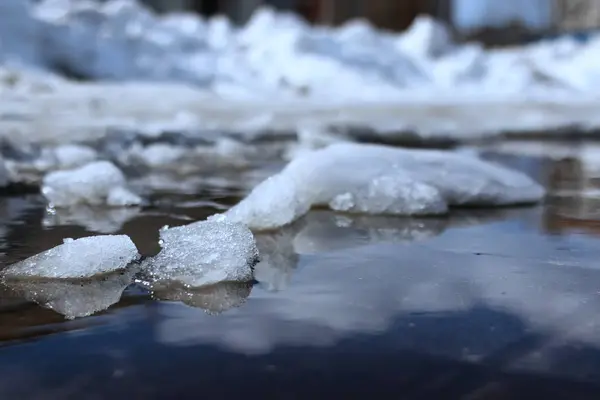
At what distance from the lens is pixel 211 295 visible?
118cm

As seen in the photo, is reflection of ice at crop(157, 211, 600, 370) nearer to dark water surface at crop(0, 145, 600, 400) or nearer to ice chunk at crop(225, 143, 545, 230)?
dark water surface at crop(0, 145, 600, 400)

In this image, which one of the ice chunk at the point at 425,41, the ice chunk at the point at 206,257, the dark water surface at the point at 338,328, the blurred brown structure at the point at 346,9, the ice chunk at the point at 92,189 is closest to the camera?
the dark water surface at the point at 338,328

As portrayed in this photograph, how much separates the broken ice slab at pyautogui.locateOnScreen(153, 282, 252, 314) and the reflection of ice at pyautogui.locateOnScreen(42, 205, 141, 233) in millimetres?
550

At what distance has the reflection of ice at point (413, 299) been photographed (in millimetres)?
1007

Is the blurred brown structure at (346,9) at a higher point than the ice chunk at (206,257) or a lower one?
higher

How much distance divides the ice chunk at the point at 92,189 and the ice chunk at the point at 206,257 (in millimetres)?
749

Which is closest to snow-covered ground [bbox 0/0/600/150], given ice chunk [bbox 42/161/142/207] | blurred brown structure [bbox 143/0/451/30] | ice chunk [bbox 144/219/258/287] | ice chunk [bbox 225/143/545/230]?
ice chunk [bbox 42/161/142/207]

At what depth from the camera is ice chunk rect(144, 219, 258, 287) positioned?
1239 millimetres

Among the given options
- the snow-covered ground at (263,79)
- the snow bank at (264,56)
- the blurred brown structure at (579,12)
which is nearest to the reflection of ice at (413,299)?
the snow-covered ground at (263,79)

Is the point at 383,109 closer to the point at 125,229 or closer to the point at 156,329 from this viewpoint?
the point at 125,229

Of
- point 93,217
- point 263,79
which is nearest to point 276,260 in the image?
point 93,217

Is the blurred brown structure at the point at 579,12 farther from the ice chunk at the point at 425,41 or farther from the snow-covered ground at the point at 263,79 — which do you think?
the ice chunk at the point at 425,41

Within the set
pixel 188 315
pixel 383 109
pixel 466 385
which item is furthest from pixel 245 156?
pixel 383 109

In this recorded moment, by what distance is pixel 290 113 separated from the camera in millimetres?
6098
